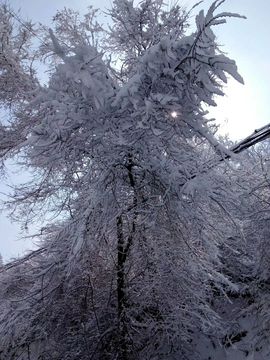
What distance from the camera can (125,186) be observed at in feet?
14.0

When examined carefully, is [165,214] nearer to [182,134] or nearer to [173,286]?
[182,134]

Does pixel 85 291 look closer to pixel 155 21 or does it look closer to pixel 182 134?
pixel 182 134

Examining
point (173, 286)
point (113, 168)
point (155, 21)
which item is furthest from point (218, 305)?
point (155, 21)

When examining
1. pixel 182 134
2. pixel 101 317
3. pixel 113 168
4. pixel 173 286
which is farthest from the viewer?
pixel 101 317

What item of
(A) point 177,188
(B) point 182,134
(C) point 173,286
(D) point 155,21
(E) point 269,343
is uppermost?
(D) point 155,21

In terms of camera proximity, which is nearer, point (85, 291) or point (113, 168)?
point (113, 168)

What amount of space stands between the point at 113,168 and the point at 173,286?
2.34m

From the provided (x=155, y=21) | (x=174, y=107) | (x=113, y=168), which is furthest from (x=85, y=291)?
(x=155, y=21)

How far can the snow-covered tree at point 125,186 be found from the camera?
2.91m

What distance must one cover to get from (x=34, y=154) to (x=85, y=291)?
3131 millimetres

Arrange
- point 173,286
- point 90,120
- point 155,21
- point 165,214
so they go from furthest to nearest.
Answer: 1. point 155,21
2. point 173,286
3. point 165,214
4. point 90,120

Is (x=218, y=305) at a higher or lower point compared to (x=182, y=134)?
lower

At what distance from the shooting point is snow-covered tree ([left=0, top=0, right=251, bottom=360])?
2914 millimetres

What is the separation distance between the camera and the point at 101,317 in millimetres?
5574
